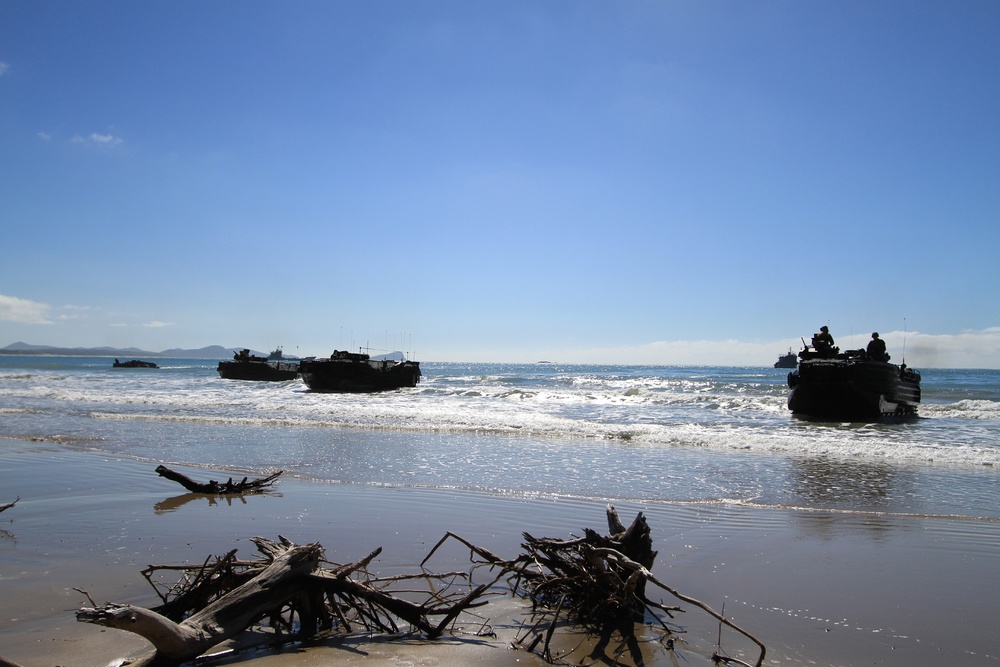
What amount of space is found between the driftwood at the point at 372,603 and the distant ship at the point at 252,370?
172ft

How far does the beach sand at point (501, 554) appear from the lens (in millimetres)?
4270

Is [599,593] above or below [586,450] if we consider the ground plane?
above

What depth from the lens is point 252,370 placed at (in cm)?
5512

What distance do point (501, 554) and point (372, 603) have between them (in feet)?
7.31

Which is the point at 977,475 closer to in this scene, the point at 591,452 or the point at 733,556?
the point at 591,452

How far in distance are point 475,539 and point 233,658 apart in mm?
3356

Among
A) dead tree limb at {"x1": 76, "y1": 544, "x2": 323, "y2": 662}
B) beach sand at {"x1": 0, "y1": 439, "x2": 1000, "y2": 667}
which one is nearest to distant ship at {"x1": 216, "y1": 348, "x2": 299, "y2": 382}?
beach sand at {"x1": 0, "y1": 439, "x2": 1000, "y2": 667}

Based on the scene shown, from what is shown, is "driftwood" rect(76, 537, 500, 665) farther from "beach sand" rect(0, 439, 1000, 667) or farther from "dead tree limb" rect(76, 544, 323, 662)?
"beach sand" rect(0, 439, 1000, 667)

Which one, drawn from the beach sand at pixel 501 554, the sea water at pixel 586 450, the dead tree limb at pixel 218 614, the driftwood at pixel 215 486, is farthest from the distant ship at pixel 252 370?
the dead tree limb at pixel 218 614

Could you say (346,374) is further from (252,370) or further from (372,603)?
(372,603)

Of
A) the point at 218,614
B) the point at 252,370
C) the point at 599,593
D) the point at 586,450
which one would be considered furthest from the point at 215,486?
the point at 252,370

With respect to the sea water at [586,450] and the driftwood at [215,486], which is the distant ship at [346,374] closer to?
the sea water at [586,450]

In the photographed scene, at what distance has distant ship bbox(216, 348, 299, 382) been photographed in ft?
180

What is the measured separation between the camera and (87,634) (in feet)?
14.0
